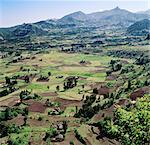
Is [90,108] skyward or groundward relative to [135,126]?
groundward

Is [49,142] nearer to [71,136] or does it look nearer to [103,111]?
[71,136]

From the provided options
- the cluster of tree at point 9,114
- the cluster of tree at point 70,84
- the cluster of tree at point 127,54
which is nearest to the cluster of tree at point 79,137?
the cluster of tree at point 9,114

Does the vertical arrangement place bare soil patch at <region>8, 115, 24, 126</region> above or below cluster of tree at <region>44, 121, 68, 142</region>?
below

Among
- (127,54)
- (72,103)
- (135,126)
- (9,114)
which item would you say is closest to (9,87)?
(72,103)

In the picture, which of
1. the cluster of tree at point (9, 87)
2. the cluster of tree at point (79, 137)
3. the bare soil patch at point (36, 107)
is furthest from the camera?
the cluster of tree at point (9, 87)

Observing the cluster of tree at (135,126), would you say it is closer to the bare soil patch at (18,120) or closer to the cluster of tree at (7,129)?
the cluster of tree at (7,129)

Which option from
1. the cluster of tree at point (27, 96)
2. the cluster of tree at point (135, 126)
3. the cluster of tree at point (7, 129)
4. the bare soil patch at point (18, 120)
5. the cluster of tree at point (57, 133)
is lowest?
the cluster of tree at point (27, 96)

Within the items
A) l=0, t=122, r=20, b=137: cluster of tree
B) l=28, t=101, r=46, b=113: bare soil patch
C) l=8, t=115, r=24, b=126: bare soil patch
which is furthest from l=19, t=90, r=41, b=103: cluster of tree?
l=0, t=122, r=20, b=137: cluster of tree

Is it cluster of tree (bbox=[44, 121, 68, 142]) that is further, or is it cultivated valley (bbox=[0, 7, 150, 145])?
cluster of tree (bbox=[44, 121, 68, 142])

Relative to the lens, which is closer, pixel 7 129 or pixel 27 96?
pixel 7 129

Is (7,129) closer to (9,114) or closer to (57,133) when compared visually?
(57,133)

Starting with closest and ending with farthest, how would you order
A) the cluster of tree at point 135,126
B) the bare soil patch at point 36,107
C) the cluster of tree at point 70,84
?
the cluster of tree at point 135,126 → the bare soil patch at point 36,107 → the cluster of tree at point 70,84

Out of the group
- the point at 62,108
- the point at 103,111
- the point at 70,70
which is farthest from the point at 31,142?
the point at 70,70

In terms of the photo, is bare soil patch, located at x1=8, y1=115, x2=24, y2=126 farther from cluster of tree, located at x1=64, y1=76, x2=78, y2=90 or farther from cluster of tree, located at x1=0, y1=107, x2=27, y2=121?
cluster of tree, located at x1=64, y1=76, x2=78, y2=90
